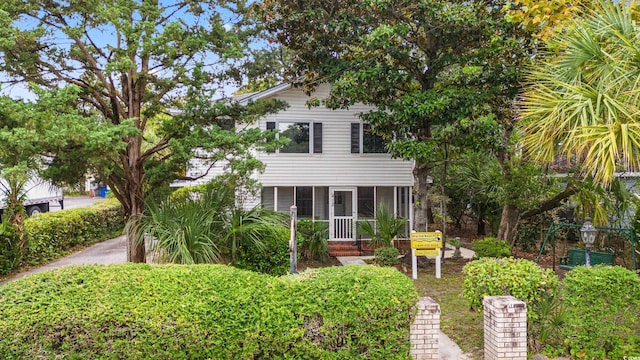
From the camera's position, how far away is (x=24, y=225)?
10945mm

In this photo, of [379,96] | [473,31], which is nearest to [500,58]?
[473,31]

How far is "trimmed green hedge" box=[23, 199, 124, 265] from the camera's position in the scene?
11.5 m

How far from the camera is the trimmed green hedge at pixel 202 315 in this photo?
13.2ft

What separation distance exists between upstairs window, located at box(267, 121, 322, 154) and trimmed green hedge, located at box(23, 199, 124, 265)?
24.9 ft

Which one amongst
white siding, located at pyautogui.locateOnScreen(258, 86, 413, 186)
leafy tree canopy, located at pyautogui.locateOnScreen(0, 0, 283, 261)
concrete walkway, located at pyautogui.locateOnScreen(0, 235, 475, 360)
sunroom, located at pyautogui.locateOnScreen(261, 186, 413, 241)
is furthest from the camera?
sunroom, located at pyautogui.locateOnScreen(261, 186, 413, 241)

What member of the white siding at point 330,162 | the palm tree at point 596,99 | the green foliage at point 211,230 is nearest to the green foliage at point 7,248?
the green foliage at point 211,230

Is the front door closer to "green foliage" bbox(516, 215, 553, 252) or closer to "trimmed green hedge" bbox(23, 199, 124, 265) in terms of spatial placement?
"green foliage" bbox(516, 215, 553, 252)

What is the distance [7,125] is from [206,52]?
3.74 metres

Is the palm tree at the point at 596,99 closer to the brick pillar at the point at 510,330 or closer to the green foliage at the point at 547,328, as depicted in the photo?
the green foliage at the point at 547,328

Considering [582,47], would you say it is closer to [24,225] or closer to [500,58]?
[500,58]

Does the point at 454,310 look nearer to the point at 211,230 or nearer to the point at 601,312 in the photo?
the point at 601,312

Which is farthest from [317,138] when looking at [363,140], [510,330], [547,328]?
[510,330]

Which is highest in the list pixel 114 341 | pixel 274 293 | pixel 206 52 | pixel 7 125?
pixel 206 52

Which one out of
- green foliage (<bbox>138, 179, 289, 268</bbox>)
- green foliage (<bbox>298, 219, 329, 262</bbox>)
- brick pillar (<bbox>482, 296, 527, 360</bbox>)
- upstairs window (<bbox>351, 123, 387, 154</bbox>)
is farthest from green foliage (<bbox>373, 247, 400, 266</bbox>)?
brick pillar (<bbox>482, 296, 527, 360</bbox>)
